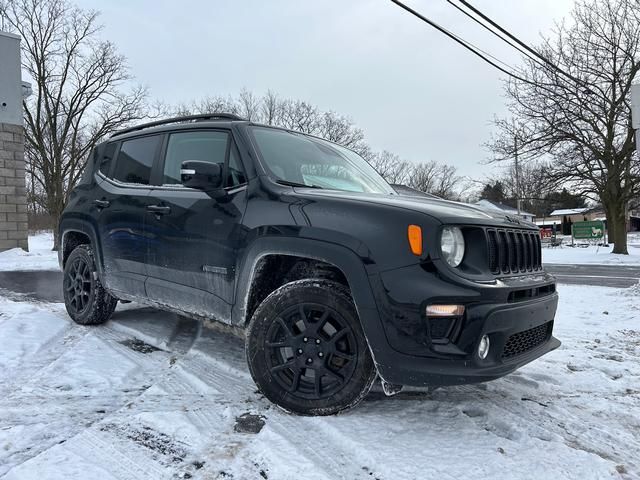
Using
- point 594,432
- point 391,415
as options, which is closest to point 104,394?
point 391,415

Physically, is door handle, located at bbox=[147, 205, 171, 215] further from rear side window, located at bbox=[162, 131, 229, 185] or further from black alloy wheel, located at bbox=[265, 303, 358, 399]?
black alloy wheel, located at bbox=[265, 303, 358, 399]

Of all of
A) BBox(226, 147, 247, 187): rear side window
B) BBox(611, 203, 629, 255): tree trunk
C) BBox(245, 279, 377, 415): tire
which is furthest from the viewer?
BBox(611, 203, 629, 255): tree trunk

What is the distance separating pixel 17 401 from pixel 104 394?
1.58 ft

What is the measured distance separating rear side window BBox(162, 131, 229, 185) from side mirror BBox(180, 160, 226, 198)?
21 centimetres

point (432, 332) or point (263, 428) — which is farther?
point (263, 428)

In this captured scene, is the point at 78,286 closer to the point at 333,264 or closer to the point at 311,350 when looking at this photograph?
the point at 311,350

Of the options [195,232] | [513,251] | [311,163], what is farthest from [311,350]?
[311,163]

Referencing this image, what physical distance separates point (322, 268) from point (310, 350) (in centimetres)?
51

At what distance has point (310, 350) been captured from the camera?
2.63 m

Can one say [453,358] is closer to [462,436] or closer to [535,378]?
[462,436]

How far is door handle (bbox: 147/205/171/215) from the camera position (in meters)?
3.51

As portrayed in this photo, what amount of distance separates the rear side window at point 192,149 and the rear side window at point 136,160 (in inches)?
9.9

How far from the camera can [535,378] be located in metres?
3.54

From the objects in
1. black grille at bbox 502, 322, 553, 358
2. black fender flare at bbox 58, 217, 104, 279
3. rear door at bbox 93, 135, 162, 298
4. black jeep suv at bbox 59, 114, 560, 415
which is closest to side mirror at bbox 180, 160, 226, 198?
black jeep suv at bbox 59, 114, 560, 415
